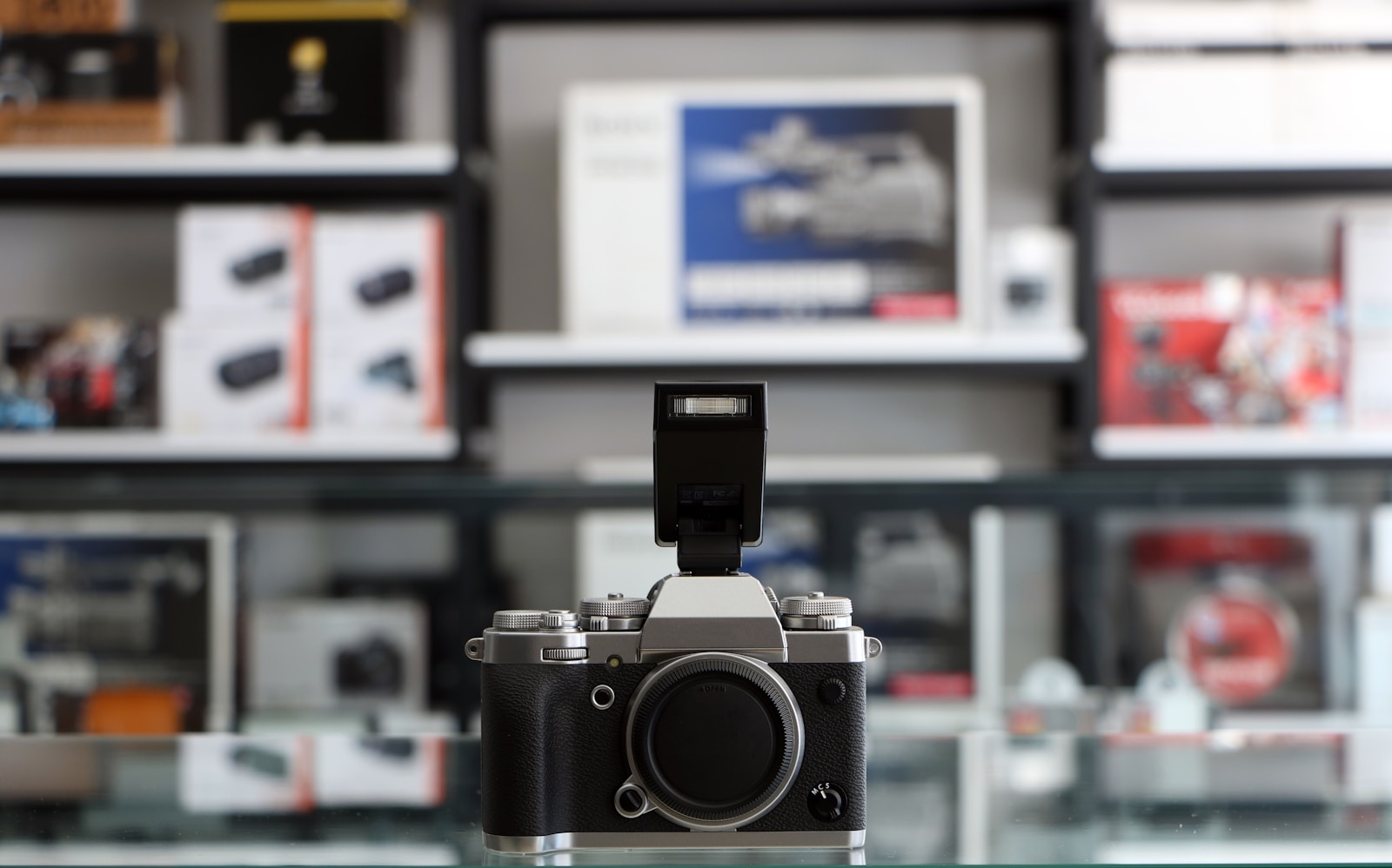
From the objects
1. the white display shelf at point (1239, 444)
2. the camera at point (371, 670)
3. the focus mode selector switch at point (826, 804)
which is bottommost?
the camera at point (371, 670)

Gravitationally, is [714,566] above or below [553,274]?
below

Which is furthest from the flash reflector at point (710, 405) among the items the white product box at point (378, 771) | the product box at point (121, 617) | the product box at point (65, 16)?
the product box at point (65, 16)

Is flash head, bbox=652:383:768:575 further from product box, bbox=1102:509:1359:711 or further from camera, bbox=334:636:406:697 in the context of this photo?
camera, bbox=334:636:406:697

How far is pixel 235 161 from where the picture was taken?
1.67 metres

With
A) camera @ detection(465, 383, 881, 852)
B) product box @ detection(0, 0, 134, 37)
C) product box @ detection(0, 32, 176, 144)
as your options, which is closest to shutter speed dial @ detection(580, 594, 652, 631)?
camera @ detection(465, 383, 881, 852)

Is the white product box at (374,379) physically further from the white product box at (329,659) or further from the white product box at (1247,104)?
the white product box at (1247,104)

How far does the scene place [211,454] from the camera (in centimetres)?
165

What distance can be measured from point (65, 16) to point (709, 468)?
1652 mm

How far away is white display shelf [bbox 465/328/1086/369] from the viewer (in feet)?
5.34

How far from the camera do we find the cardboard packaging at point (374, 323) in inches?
64.7

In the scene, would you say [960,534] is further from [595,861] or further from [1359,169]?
[1359,169]

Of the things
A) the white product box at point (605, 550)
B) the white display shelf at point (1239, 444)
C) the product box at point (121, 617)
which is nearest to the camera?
the white product box at point (605, 550)

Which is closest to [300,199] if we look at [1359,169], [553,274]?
[553,274]

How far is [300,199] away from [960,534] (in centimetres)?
117
